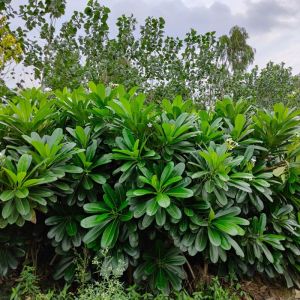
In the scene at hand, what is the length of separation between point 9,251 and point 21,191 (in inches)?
23.7

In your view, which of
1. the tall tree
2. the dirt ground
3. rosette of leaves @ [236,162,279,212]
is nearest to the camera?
rosette of leaves @ [236,162,279,212]

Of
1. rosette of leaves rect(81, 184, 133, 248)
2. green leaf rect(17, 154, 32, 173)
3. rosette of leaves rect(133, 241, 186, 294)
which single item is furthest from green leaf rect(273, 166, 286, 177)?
green leaf rect(17, 154, 32, 173)

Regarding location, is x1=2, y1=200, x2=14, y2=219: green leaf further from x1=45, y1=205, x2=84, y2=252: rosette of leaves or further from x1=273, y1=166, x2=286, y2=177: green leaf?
x1=273, y1=166, x2=286, y2=177: green leaf

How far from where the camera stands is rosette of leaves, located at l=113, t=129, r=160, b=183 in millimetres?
2305

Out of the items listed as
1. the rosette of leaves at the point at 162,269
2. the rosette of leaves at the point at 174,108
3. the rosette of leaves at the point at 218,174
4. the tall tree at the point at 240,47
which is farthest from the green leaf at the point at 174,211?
the tall tree at the point at 240,47

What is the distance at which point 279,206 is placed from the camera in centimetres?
282

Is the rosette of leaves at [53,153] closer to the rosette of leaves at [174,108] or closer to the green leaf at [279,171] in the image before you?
the rosette of leaves at [174,108]

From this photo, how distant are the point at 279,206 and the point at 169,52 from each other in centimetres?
494

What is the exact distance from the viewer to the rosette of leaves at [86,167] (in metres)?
2.37

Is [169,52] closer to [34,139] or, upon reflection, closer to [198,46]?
[198,46]

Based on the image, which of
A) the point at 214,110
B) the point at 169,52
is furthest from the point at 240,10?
the point at 214,110

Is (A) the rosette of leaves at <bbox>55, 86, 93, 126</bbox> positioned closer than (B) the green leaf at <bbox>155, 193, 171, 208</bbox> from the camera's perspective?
No

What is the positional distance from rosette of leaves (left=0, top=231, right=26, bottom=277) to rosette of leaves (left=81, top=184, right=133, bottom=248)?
53cm

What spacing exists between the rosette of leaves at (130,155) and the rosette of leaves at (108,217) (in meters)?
0.13
